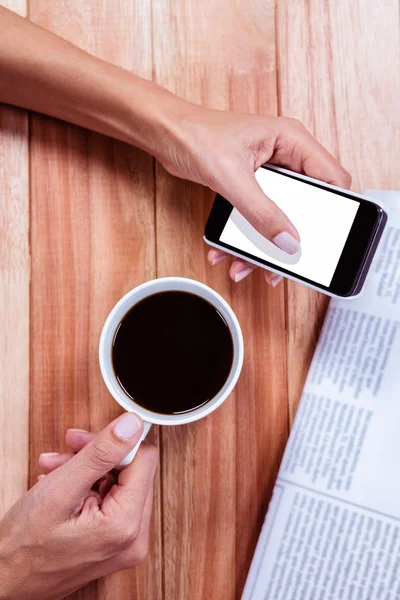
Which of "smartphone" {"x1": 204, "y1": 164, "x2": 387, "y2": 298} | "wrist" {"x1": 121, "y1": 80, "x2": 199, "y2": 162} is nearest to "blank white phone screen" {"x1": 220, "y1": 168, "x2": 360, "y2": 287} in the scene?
"smartphone" {"x1": 204, "y1": 164, "x2": 387, "y2": 298}

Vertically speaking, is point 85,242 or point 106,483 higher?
point 85,242

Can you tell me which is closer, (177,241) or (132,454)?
(132,454)

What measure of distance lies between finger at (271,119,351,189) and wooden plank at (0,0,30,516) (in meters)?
0.28

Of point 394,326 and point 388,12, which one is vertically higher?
point 388,12

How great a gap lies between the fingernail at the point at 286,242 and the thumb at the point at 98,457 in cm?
21

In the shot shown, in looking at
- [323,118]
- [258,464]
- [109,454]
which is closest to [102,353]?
[109,454]

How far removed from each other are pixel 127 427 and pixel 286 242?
22 cm

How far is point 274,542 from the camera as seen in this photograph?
56cm

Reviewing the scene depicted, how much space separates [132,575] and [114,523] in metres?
0.12

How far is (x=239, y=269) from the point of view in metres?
0.57

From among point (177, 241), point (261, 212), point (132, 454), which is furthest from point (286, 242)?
point (132, 454)

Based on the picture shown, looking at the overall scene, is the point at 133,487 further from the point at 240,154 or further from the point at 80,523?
the point at 240,154

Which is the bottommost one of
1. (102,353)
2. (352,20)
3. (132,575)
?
(132,575)

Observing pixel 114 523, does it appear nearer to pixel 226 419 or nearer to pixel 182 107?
pixel 226 419
